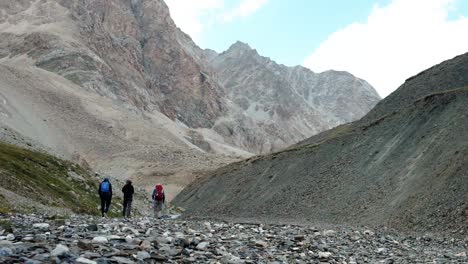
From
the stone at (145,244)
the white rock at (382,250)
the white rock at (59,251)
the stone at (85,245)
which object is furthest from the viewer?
the white rock at (382,250)

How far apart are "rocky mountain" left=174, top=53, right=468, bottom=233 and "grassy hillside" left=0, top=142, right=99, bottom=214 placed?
15.5 m

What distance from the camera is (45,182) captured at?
47.5 m

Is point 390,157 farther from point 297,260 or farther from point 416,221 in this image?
point 297,260

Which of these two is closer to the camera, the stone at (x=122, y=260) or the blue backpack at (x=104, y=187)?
the stone at (x=122, y=260)

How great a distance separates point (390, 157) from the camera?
55.3 metres

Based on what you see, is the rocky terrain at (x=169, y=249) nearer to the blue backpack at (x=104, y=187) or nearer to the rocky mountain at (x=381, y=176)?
the rocky mountain at (x=381, y=176)

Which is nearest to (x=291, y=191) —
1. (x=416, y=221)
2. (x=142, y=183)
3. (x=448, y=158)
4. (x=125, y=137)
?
(x=448, y=158)

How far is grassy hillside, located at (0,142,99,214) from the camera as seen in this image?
4003 centimetres

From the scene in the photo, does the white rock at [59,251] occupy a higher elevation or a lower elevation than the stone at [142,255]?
higher

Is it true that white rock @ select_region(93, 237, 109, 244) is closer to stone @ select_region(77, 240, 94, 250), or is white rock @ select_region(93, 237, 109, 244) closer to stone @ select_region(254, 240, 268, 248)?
stone @ select_region(77, 240, 94, 250)

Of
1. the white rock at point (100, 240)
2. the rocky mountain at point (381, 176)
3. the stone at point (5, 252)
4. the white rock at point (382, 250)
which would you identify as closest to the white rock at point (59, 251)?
the stone at point (5, 252)

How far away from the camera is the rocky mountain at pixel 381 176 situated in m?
38.8

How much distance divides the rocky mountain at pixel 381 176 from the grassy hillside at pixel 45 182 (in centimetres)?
1552

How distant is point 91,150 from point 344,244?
153293 mm
